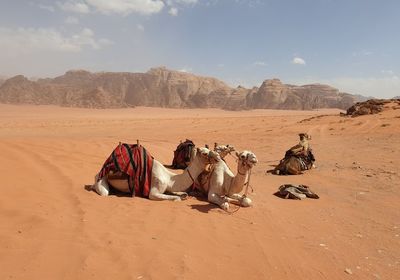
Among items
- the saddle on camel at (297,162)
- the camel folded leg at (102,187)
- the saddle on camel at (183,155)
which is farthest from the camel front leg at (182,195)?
the saddle on camel at (297,162)

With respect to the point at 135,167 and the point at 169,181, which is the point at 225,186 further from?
the point at 135,167

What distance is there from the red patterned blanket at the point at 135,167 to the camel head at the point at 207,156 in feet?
2.63

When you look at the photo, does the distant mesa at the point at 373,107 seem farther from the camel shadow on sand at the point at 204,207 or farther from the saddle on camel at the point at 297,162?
the camel shadow on sand at the point at 204,207

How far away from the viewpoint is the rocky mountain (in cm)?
7475

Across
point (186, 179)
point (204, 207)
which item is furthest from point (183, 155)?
point (204, 207)

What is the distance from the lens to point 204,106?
336ft

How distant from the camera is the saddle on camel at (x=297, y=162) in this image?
1061cm

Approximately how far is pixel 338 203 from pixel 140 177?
3551 millimetres

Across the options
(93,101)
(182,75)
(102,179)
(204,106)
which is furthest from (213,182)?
(182,75)

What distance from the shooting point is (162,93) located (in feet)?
350

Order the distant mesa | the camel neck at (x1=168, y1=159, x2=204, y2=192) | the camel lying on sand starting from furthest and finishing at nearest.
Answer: the distant mesa, the camel lying on sand, the camel neck at (x1=168, y1=159, x2=204, y2=192)

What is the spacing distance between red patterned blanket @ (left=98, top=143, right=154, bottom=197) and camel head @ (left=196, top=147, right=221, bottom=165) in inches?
31.6

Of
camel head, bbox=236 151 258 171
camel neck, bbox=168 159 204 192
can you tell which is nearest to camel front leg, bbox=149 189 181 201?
camel neck, bbox=168 159 204 192

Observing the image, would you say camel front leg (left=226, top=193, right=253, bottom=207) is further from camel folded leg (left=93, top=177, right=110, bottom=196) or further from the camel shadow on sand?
camel folded leg (left=93, top=177, right=110, bottom=196)
